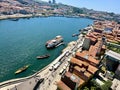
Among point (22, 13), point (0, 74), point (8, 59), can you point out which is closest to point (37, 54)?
point (8, 59)

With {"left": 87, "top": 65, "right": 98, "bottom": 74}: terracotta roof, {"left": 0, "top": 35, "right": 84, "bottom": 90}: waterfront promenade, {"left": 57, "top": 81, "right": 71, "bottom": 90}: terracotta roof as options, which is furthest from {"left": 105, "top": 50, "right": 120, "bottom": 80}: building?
{"left": 57, "top": 81, "right": 71, "bottom": 90}: terracotta roof

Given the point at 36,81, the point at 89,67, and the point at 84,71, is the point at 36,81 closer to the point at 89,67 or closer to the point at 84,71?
the point at 84,71

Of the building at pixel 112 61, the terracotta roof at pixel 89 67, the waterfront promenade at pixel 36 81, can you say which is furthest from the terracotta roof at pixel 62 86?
the building at pixel 112 61

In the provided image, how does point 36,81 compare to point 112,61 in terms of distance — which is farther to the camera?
point 112,61

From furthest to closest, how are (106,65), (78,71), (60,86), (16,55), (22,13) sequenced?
(22,13) → (16,55) → (106,65) → (78,71) → (60,86)

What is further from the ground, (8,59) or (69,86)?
(69,86)

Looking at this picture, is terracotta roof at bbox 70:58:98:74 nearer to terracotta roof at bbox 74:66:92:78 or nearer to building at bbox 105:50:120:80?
terracotta roof at bbox 74:66:92:78

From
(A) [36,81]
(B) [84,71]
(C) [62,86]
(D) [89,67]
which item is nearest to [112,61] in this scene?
(D) [89,67]

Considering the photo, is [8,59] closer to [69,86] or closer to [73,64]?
[73,64]

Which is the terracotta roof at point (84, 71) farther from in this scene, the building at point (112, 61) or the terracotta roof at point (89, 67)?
the building at point (112, 61)

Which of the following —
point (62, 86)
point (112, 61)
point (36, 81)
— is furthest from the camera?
point (112, 61)

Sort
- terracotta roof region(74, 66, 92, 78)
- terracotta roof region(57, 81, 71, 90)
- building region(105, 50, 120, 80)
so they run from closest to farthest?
terracotta roof region(57, 81, 71, 90) < terracotta roof region(74, 66, 92, 78) < building region(105, 50, 120, 80)
